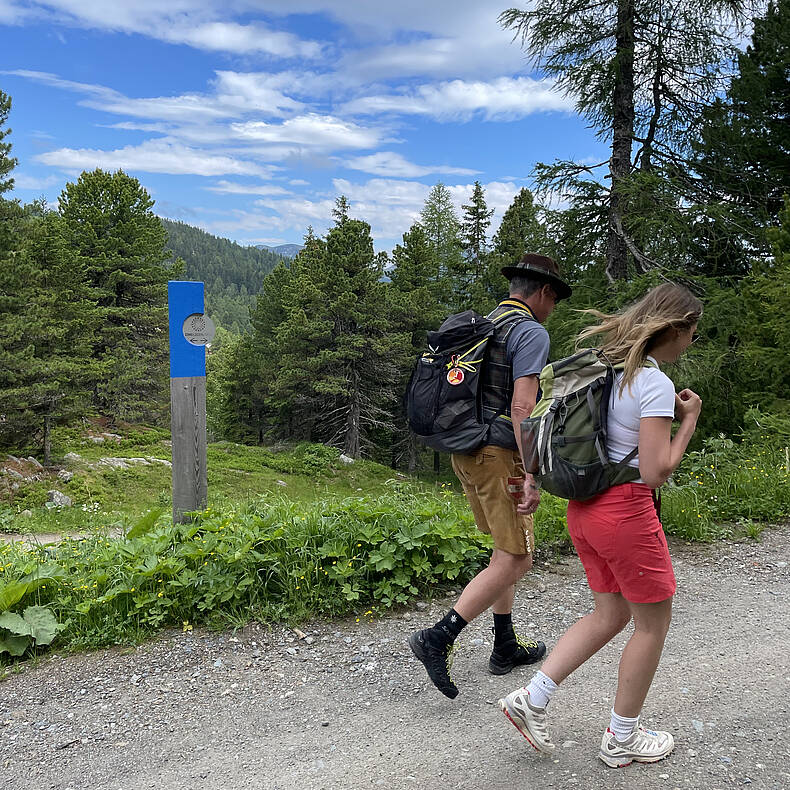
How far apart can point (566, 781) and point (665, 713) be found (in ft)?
2.29

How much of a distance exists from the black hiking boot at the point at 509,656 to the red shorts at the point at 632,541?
106 cm

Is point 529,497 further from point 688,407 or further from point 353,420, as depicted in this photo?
point 353,420

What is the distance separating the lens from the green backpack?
2395 millimetres

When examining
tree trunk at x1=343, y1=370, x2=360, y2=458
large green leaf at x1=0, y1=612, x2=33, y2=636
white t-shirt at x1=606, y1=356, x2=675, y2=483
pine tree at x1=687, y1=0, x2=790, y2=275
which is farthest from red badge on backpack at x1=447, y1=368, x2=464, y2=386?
tree trunk at x1=343, y1=370, x2=360, y2=458

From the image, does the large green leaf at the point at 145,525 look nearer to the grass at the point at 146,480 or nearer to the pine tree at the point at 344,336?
the grass at the point at 146,480

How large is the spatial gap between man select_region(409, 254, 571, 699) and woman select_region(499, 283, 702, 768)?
17.6 inches

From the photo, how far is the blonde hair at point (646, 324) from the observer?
239cm

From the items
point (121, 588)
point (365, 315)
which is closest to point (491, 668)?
point (121, 588)

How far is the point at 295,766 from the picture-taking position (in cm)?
260

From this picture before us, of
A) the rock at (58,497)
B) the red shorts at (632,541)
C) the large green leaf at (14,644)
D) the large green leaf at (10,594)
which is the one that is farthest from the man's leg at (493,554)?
the rock at (58,497)

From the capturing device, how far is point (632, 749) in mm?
2535

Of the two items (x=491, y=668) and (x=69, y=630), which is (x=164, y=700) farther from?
(x=491, y=668)

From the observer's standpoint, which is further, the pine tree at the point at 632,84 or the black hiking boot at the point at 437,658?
the pine tree at the point at 632,84

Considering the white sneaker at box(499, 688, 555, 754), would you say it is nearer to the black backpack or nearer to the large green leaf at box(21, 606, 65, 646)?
the black backpack
